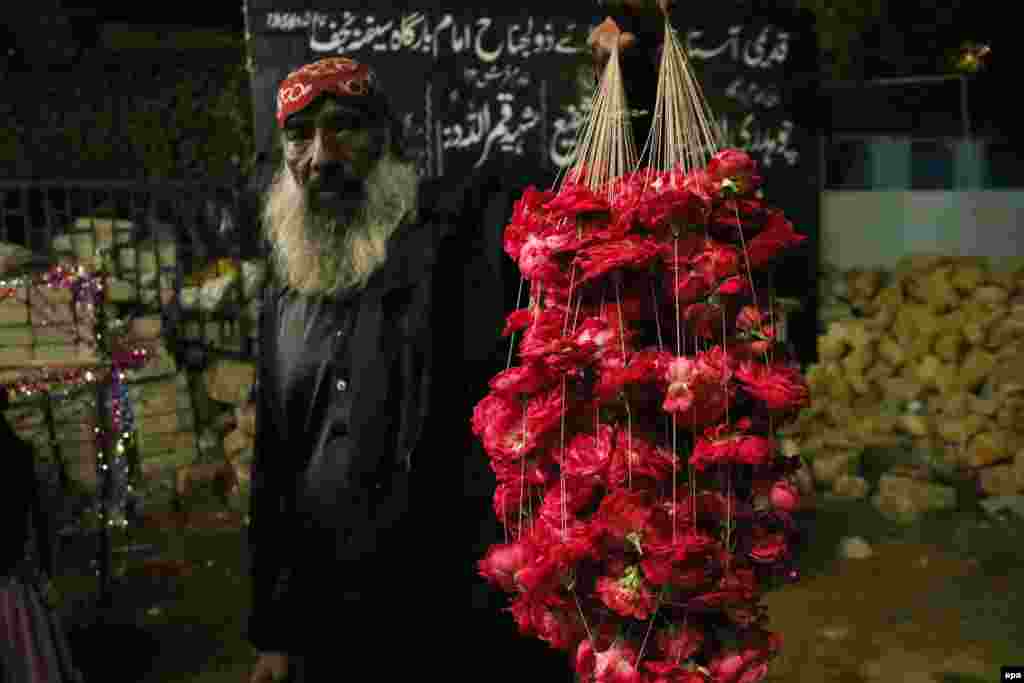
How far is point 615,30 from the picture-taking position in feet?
6.44

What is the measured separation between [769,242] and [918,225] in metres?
7.53

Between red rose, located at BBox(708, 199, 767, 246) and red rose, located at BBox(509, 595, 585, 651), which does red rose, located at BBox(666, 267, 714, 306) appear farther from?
red rose, located at BBox(509, 595, 585, 651)

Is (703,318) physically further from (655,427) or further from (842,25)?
(842,25)

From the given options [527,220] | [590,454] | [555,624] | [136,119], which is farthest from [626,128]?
[136,119]

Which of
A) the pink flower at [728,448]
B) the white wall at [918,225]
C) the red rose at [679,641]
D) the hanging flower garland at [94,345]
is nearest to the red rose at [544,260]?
the pink flower at [728,448]

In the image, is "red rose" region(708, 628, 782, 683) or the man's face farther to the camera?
the man's face

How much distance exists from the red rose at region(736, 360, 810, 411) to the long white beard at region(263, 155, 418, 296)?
1105mm

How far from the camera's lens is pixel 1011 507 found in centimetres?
623

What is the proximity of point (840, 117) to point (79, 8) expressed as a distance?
8741 mm

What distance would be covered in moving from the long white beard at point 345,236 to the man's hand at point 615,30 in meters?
0.65

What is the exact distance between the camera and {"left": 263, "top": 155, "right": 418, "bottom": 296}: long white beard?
247 cm

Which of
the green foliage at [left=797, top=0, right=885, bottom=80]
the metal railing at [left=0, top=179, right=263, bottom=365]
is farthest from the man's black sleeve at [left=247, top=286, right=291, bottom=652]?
the green foliage at [left=797, top=0, right=885, bottom=80]

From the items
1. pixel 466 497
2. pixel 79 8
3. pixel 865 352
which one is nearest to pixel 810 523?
pixel 865 352

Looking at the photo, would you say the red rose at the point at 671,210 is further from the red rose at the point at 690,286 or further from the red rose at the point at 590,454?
the red rose at the point at 590,454
